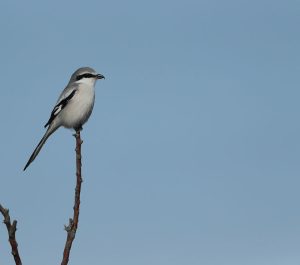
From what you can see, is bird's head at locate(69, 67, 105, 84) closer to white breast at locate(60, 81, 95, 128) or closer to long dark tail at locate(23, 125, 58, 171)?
white breast at locate(60, 81, 95, 128)

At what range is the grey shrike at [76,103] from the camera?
463 inches

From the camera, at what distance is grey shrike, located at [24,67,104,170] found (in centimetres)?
1176

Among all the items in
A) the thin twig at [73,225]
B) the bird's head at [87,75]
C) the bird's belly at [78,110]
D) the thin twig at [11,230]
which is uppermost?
the bird's head at [87,75]

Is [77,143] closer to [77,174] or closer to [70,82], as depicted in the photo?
[77,174]

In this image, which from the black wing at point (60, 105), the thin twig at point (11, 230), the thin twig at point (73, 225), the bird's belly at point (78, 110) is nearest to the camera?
the thin twig at point (11, 230)

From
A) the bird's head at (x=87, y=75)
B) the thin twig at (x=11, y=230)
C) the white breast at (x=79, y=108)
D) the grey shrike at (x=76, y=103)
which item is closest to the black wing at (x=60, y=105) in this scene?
the grey shrike at (x=76, y=103)

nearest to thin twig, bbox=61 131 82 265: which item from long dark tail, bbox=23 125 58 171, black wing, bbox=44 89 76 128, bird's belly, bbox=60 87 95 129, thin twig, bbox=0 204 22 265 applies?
thin twig, bbox=0 204 22 265

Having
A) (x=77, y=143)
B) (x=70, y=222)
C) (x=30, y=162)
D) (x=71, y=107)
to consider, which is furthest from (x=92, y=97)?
(x=70, y=222)

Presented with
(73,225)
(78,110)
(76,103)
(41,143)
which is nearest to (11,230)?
(73,225)

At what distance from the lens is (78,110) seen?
463 inches

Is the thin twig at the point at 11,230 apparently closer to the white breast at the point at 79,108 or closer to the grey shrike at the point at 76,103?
the grey shrike at the point at 76,103

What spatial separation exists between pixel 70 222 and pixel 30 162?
20.5 ft

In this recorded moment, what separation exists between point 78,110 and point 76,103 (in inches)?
7.8

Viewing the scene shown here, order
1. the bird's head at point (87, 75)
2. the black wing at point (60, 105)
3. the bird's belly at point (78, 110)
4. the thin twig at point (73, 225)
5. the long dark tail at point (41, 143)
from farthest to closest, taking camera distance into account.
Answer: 1. the bird's head at point (87, 75)
2. the black wing at point (60, 105)
3. the bird's belly at point (78, 110)
4. the long dark tail at point (41, 143)
5. the thin twig at point (73, 225)
